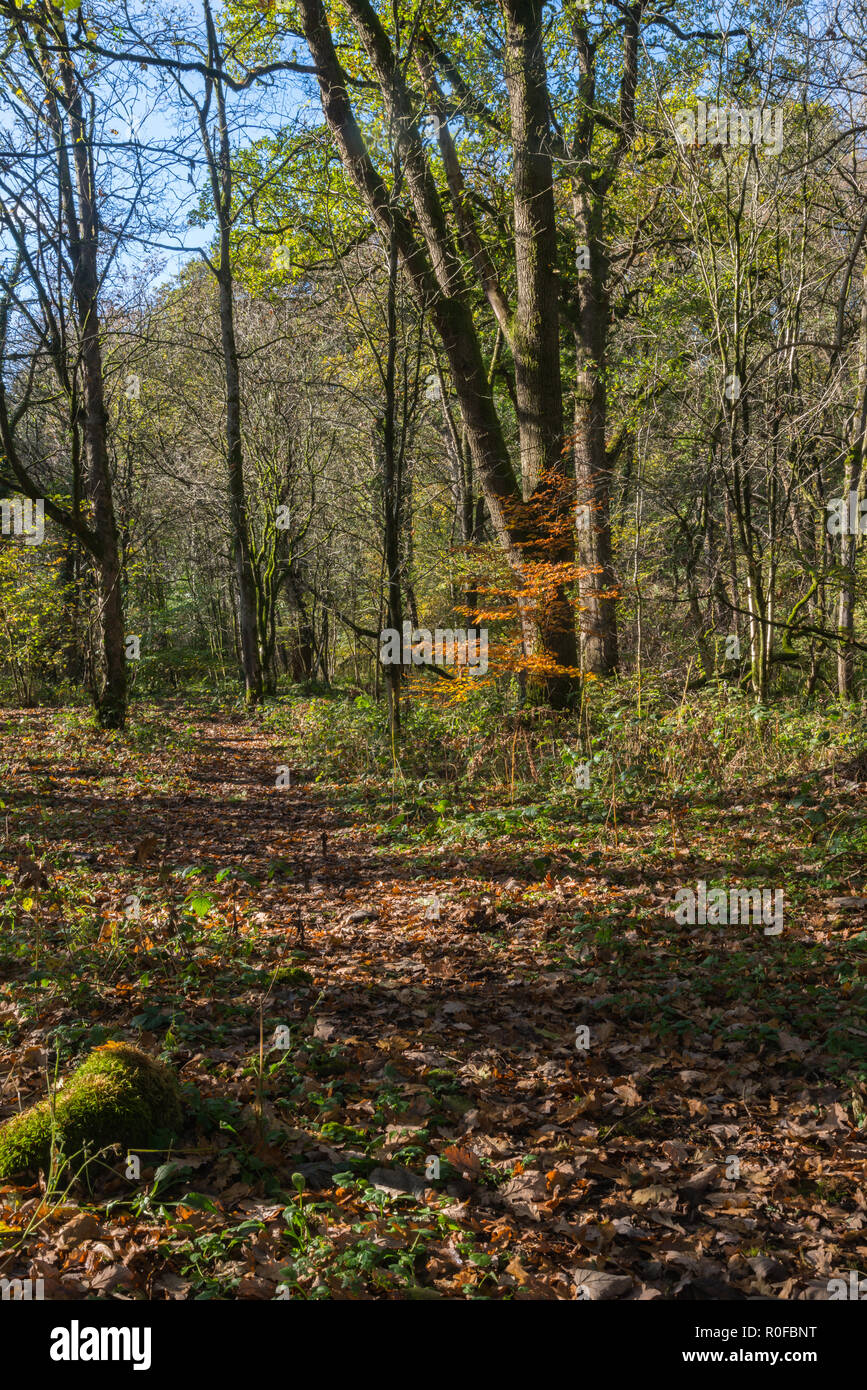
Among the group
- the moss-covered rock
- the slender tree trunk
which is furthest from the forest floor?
the slender tree trunk

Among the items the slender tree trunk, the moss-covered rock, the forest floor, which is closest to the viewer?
the forest floor

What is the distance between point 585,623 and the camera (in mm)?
12969

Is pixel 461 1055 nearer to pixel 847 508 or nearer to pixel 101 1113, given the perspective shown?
pixel 101 1113

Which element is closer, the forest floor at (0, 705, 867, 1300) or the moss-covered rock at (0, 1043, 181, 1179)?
the forest floor at (0, 705, 867, 1300)

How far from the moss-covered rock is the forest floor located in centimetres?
11

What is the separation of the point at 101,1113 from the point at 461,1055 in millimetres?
1779

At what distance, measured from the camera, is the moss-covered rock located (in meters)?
3.16

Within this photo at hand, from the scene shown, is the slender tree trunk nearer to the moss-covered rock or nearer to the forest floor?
the forest floor

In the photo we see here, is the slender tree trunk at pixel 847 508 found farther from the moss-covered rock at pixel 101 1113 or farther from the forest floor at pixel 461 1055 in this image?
the moss-covered rock at pixel 101 1113

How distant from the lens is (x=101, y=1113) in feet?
10.8

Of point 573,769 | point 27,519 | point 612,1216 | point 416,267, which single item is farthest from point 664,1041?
point 27,519

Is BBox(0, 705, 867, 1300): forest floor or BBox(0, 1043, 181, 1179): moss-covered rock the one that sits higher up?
BBox(0, 1043, 181, 1179): moss-covered rock

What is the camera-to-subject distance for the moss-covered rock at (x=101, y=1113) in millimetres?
3156

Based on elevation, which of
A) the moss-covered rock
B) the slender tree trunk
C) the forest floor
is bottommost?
the forest floor
